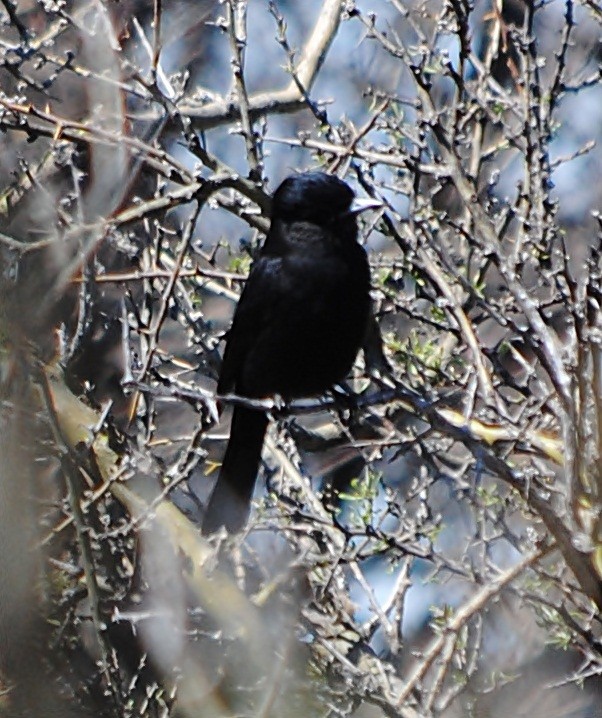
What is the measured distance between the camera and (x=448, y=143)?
406 cm

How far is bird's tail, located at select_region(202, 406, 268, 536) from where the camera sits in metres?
5.20

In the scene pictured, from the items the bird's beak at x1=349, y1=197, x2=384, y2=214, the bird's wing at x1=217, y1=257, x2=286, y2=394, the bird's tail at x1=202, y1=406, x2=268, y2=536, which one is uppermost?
the bird's beak at x1=349, y1=197, x2=384, y2=214

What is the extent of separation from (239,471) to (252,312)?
27.4 inches

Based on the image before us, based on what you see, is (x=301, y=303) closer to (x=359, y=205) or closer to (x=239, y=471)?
(x=359, y=205)

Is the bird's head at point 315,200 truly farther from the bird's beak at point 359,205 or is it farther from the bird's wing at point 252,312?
the bird's wing at point 252,312

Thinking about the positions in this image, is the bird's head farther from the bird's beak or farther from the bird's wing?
the bird's wing

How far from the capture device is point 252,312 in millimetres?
5129

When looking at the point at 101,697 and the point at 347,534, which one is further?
the point at 101,697

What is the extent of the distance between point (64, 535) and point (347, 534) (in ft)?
4.44

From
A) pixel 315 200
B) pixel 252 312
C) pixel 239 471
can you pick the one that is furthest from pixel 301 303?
pixel 239 471

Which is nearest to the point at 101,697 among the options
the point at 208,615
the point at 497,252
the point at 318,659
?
the point at 208,615

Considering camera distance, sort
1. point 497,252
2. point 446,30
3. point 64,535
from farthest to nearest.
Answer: point 64,535 < point 446,30 < point 497,252

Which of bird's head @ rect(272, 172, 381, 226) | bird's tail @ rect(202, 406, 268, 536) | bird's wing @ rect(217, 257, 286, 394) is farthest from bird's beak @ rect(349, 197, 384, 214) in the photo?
bird's tail @ rect(202, 406, 268, 536)

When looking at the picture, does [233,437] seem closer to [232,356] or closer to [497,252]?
[232,356]
